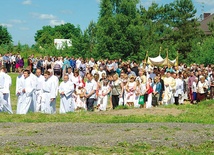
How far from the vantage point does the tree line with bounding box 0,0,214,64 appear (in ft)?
203

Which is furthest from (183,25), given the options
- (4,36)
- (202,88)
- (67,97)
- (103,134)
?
(103,134)

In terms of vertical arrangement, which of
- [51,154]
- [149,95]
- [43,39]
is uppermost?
[43,39]

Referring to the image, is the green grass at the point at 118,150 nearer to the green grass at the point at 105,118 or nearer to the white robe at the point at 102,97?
the green grass at the point at 105,118

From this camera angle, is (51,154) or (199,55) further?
(199,55)

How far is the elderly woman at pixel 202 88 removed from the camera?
26922mm

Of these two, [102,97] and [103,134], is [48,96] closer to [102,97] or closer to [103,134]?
[102,97]

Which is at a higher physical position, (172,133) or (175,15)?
(175,15)

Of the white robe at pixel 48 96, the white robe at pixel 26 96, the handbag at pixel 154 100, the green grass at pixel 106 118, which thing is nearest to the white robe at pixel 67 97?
the white robe at pixel 48 96

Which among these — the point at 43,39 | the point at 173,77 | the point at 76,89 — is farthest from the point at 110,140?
the point at 43,39

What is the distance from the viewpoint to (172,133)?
1427cm

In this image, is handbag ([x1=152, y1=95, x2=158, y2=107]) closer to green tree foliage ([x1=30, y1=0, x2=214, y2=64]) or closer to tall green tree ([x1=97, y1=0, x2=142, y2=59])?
green tree foliage ([x1=30, y1=0, x2=214, y2=64])

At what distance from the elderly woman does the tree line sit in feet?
99.5

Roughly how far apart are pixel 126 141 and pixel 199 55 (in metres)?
51.9

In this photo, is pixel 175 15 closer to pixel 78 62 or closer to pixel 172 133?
pixel 78 62
